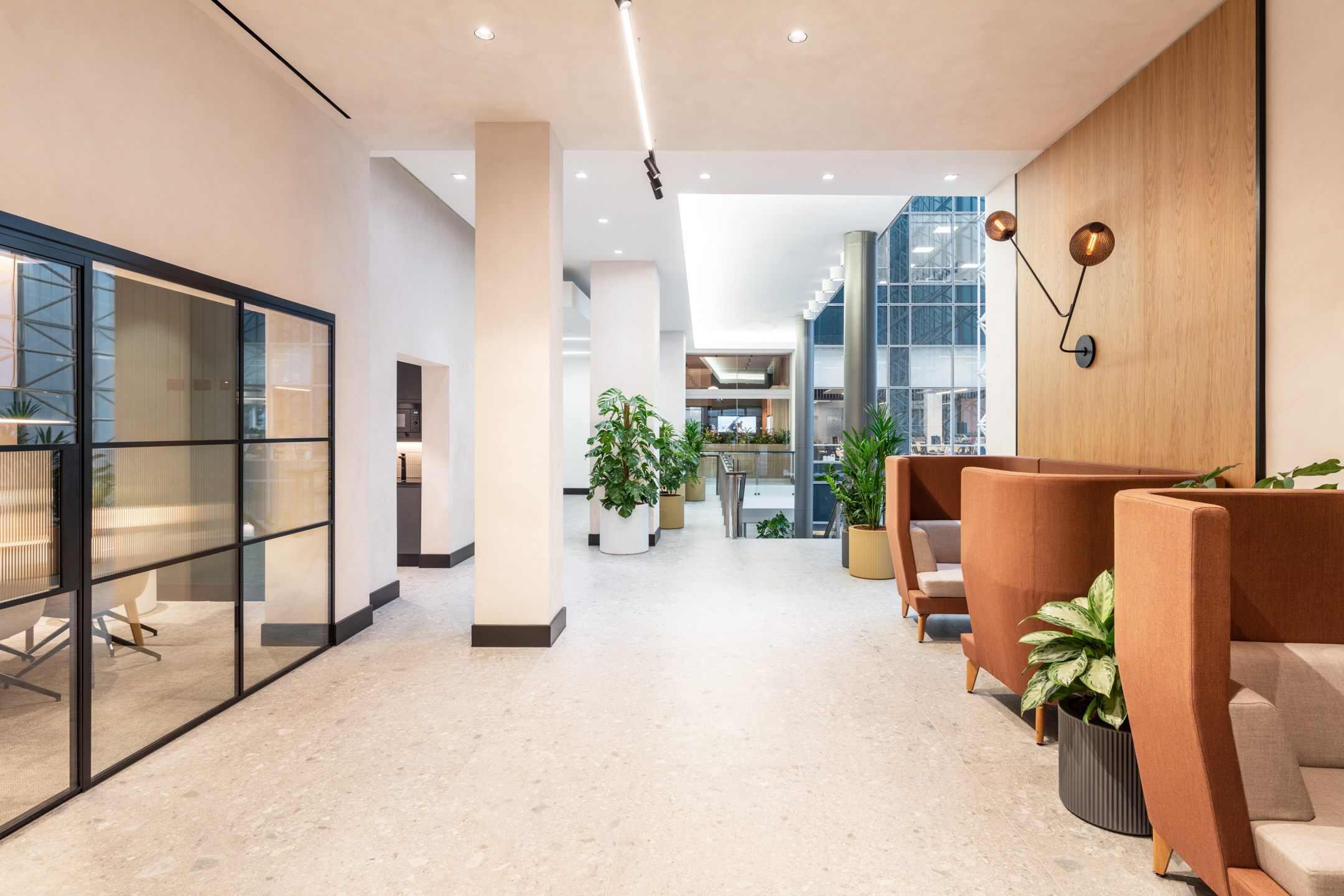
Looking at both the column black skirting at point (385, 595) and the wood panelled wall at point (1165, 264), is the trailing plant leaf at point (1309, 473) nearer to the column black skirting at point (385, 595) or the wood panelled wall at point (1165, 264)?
the wood panelled wall at point (1165, 264)

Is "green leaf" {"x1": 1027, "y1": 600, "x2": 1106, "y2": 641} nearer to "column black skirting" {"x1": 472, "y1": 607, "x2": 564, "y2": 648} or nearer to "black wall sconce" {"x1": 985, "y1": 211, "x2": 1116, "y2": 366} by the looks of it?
"black wall sconce" {"x1": 985, "y1": 211, "x2": 1116, "y2": 366}

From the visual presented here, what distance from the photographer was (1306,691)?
5.86 ft

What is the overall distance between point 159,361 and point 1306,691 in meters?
4.15

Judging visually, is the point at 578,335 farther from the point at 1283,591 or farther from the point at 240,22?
the point at 1283,591

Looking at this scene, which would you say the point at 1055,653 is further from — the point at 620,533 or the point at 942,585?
the point at 620,533

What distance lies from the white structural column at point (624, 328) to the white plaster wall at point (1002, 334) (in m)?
3.50

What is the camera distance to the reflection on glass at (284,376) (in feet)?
10.3

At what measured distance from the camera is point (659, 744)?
2.63 metres

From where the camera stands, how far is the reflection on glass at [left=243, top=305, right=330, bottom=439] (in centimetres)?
315

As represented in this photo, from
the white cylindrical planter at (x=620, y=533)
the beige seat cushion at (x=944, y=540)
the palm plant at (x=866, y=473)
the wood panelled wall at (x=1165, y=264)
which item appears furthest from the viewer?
the white cylindrical planter at (x=620, y=533)

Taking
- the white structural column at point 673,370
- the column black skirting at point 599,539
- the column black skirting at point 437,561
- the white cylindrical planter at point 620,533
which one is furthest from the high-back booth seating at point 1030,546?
Answer: the white structural column at point 673,370

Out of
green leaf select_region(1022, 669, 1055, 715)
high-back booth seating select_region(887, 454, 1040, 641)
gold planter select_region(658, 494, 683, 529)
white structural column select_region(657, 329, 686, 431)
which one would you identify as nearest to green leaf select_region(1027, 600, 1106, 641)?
green leaf select_region(1022, 669, 1055, 715)

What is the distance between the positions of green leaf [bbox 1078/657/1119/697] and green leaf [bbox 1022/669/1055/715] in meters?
0.11

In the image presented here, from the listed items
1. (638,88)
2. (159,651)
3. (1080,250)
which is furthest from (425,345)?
(1080,250)
